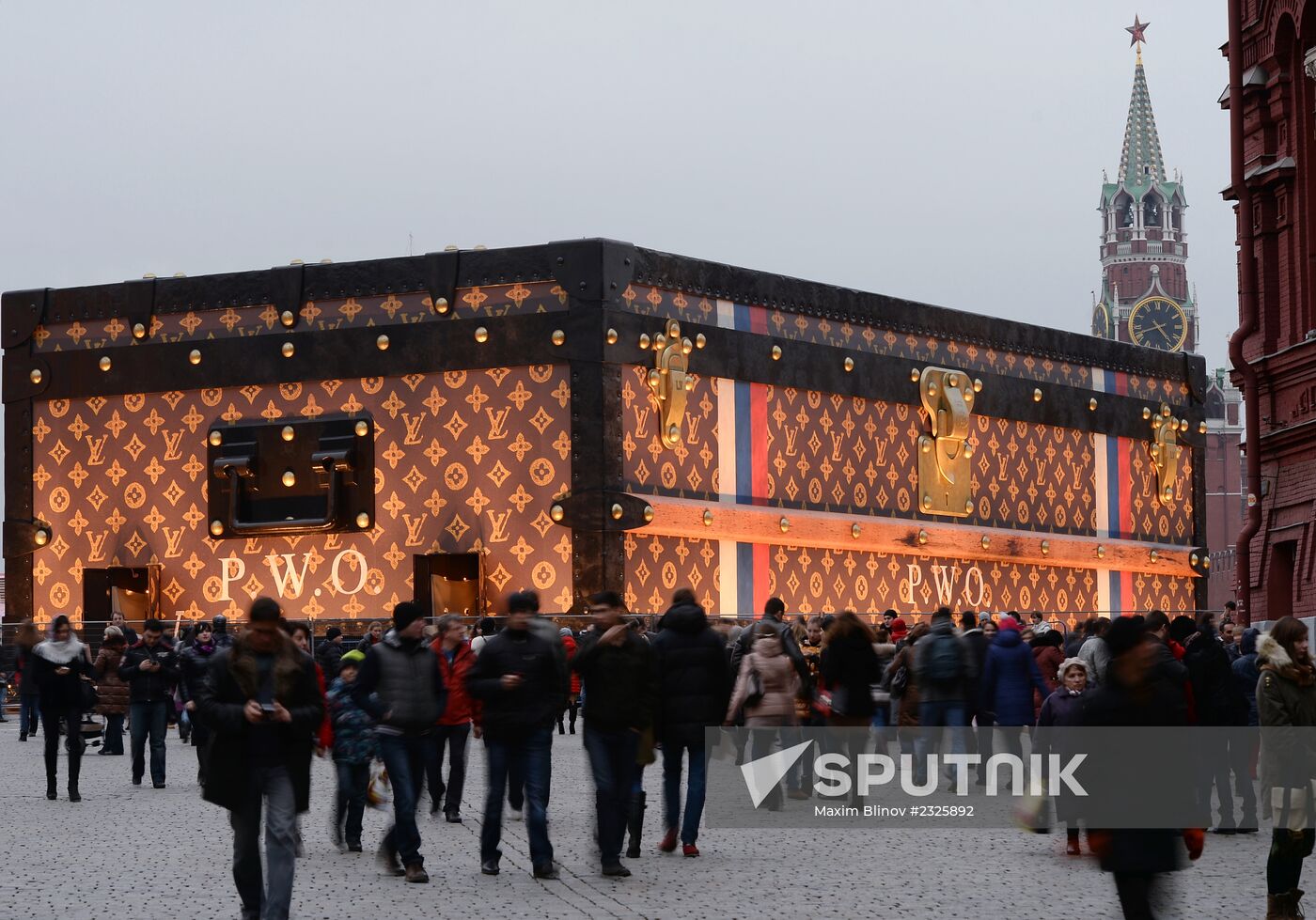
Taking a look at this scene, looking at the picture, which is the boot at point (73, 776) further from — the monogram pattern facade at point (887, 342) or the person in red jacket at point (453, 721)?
the monogram pattern facade at point (887, 342)

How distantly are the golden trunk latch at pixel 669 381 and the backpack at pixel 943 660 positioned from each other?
16.0 meters

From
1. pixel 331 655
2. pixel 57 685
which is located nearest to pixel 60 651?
pixel 57 685

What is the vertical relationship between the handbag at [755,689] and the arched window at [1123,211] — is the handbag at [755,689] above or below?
below

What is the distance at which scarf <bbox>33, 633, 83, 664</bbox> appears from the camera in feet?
69.0

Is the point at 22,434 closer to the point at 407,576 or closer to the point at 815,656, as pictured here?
the point at 407,576

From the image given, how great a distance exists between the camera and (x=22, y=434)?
37.3 m

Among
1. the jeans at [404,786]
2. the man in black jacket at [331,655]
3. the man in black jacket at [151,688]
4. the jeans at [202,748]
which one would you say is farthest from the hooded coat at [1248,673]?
the man in black jacket at [331,655]

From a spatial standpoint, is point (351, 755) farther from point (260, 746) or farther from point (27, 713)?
point (27, 713)

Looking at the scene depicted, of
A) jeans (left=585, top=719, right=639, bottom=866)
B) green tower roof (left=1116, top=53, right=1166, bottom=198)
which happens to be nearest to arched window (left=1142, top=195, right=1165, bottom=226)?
green tower roof (left=1116, top=53, right=1166, bottom=198)

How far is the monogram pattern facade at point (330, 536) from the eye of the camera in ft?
113

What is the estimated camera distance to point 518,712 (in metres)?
14.6

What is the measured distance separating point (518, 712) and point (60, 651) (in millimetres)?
8165

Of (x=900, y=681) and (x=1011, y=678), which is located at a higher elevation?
(x=1011, y=678)

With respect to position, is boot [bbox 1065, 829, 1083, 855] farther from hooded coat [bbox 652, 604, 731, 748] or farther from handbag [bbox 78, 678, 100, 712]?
handbag [bbox 78, 678, 100, 712]
